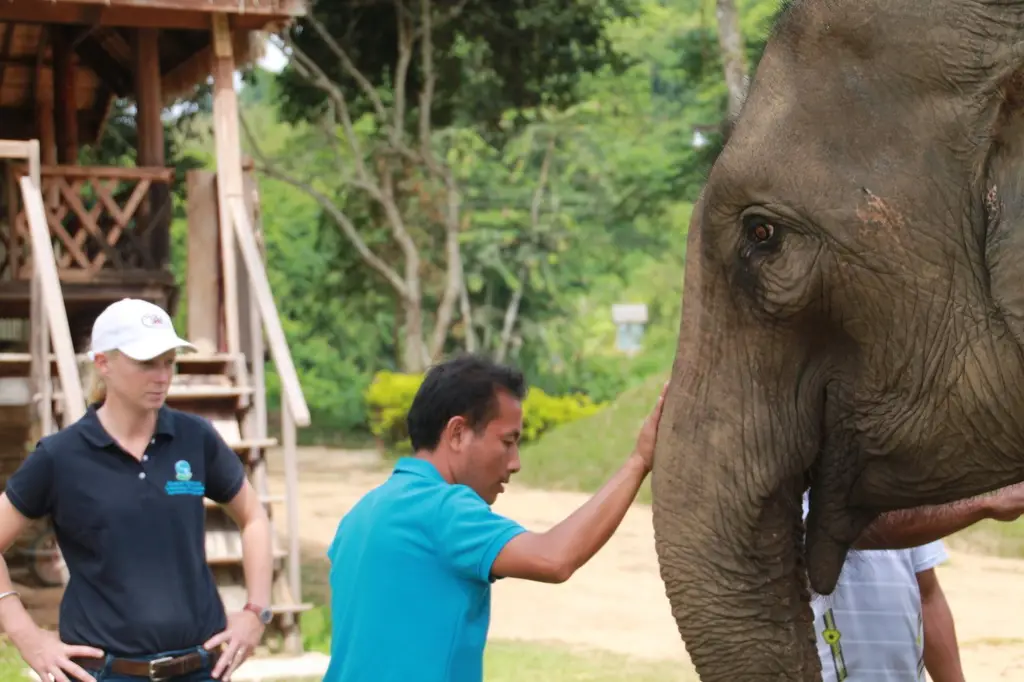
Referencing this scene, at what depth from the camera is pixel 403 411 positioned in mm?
25094

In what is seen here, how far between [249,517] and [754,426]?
2.51 metres

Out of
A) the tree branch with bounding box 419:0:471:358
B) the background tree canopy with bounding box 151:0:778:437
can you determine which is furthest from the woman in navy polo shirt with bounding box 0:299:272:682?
the tree branch with bounding box 419:0:471:358

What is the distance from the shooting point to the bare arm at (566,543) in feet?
10.4

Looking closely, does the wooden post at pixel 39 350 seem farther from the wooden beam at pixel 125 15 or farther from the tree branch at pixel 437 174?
the tree branch at pixel 437 174

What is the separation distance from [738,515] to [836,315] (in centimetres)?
35

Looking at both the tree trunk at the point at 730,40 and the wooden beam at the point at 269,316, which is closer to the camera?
the wooden beam at the point at 269,316

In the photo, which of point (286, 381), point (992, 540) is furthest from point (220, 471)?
point (992, 540)

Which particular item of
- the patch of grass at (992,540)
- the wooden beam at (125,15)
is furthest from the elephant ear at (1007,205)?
the patch of grass at (992,540)

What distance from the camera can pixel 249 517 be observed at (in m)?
4.82

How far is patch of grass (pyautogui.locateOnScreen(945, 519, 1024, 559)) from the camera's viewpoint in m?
14.2

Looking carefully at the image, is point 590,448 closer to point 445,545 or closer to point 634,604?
→ point 634,604

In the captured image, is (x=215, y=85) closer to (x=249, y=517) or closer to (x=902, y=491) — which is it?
(x=249, y=517)

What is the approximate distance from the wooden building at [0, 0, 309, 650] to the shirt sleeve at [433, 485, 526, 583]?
4961mm

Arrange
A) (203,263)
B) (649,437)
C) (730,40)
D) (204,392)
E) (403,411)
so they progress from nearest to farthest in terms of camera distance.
Result: 1. (649,437)
2. (204,392)
3. (203,263)
4. (730,40)
5. (403,411)
